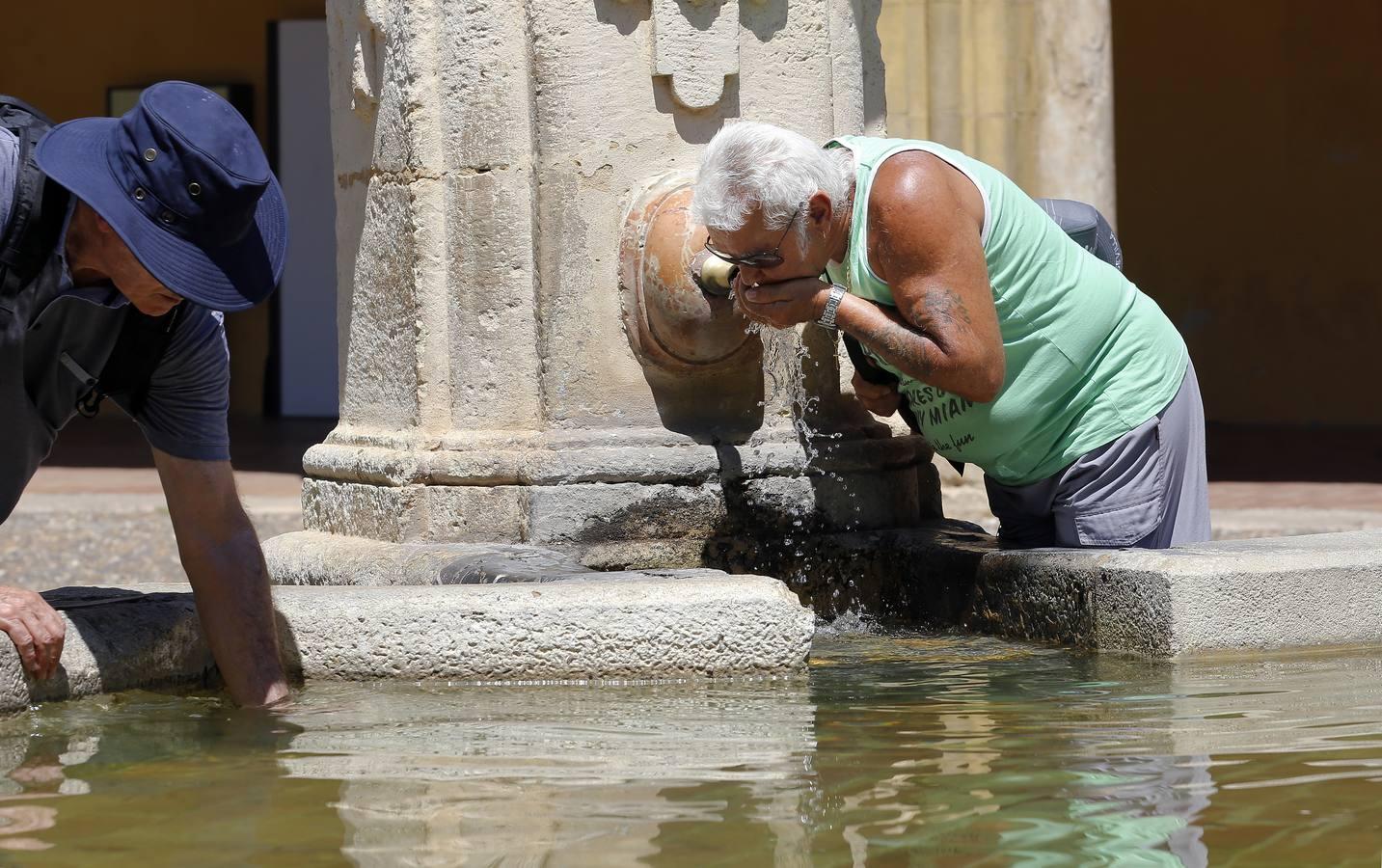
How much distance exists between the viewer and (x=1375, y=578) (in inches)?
126

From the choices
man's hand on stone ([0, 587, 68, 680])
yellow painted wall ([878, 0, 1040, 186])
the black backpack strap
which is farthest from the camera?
yellow painted wall ([878, 0, 1040, 186])

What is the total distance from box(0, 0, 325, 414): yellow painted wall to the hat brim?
34.6ft

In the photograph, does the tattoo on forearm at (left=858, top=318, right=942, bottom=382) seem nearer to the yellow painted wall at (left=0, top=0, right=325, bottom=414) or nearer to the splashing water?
the splashing water

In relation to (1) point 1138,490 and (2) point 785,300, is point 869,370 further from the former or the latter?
(1) point 1138,490

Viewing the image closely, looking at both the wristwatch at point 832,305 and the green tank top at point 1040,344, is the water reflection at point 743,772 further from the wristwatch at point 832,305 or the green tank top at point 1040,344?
the wristwatch at point 832,305

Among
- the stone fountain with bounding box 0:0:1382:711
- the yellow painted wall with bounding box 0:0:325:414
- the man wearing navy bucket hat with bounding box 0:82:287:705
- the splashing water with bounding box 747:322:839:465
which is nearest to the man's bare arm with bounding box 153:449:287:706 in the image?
the man wearing navy bucket hat with bounding box 0:82:287:705

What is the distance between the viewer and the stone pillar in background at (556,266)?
3.90 meters

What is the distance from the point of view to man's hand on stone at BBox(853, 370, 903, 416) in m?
3.65

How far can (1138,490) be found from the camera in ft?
11.4

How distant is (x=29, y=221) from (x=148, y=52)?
36.3 ft

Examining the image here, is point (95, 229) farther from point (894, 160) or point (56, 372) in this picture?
point (894, 160)

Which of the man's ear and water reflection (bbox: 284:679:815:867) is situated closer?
water reflection (bbox: 284:679:815:867)

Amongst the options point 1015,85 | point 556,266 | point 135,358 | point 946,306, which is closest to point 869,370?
point 946,306

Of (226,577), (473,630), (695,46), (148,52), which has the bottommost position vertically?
(473,630)
